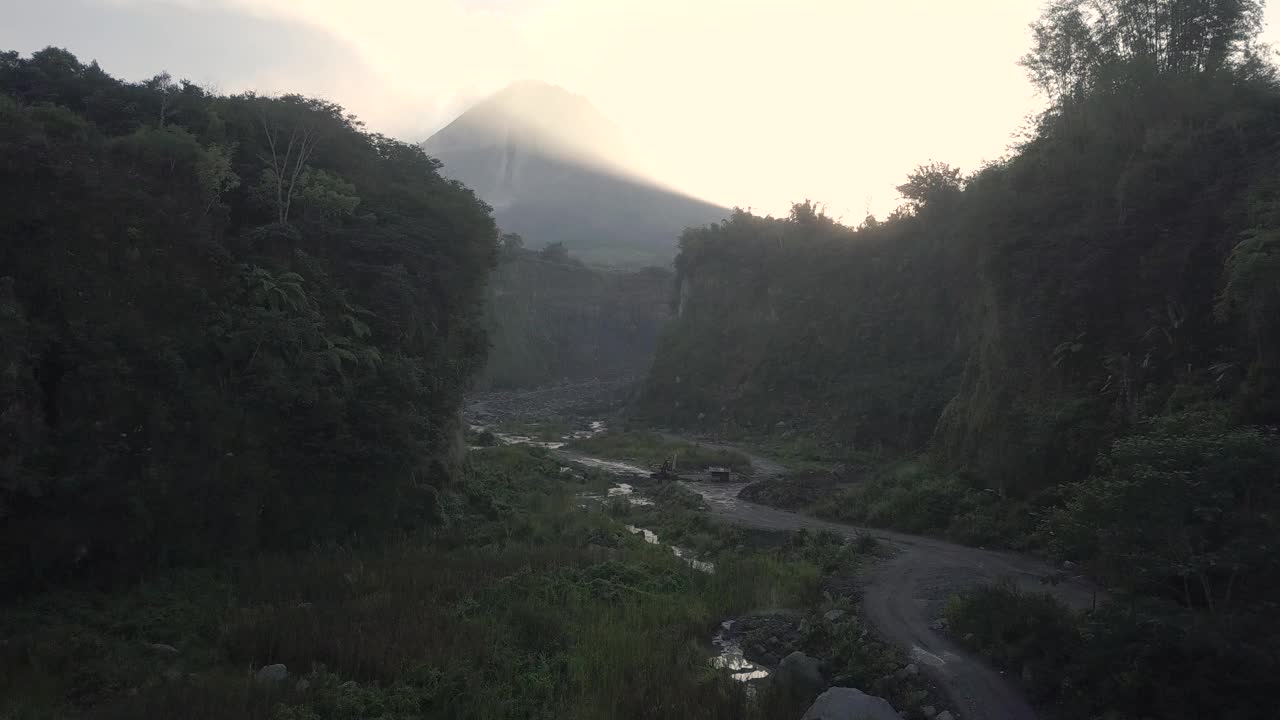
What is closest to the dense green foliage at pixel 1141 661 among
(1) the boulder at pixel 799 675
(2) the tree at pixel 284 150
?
(1) the boulder at pixel 799 675

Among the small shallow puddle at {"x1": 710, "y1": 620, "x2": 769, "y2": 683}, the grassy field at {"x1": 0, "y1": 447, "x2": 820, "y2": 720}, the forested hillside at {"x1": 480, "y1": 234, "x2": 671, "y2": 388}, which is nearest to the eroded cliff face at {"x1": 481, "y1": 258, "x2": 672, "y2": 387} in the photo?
the forested hillside at {"x1": 480, "y1": 234, "x2": 671, "y2": 388}

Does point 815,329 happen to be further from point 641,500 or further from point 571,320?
point 571,320

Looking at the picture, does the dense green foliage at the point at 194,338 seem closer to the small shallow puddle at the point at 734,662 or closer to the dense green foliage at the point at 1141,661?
the small shallow puddle at the point at 734,662

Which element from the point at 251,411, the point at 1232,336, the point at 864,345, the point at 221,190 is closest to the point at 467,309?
the point at 221,190

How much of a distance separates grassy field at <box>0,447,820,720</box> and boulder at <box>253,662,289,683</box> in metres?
0.23

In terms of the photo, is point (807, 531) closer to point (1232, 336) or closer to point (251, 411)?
point (1232, 336)

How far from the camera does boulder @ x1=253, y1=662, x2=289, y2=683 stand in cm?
1302

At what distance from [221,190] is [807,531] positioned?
75.0 ft

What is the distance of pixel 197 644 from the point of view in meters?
14.8

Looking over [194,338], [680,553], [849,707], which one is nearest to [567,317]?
[680,553]

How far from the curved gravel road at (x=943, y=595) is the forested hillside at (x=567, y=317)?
85950mm

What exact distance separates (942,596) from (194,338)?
20.5 metres

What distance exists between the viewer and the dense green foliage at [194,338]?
16438mm

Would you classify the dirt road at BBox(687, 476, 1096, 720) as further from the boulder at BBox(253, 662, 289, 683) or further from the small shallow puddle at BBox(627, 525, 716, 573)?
the boulder at BBox(253, 662, 289, 683)
